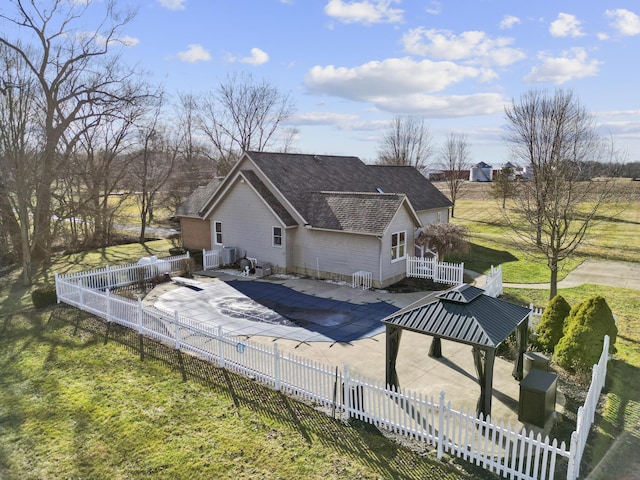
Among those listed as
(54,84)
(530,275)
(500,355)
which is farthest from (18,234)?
(530,275)

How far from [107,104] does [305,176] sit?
16.1 metres

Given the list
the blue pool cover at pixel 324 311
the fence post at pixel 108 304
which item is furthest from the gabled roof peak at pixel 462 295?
the fence post at pixel 108 304

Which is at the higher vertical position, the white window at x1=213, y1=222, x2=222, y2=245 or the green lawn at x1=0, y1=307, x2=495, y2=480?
the white window at x1=213, y1=222, x2=222, y2=245

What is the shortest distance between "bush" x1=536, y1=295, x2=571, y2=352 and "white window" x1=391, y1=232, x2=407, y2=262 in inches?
357

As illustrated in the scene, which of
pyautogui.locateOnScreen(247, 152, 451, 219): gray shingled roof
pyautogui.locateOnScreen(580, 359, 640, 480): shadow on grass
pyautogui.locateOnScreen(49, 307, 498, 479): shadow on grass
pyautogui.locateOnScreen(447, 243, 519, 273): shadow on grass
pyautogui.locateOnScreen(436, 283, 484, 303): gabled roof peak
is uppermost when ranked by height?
pyautogui.locateOnScreen(247, 152, 451, 219): gray shingled roof

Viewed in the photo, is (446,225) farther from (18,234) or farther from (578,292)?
(18,234)

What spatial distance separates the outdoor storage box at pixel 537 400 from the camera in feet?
28.6

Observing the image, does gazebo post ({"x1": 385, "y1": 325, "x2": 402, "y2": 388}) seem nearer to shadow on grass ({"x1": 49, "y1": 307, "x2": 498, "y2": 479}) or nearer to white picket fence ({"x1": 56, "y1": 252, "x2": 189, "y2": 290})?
shadow on grass ({"x1": 49, "y1": 307, "x2": 498, "y2": 479})

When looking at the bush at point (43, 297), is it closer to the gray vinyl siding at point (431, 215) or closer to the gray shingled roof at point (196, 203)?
the gray shingled roof at point (196, 203)

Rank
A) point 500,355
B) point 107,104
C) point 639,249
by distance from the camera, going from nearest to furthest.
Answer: point 500,355, point 107,104, point 639,249

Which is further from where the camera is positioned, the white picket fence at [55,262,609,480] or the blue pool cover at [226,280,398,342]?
the blue pool cover at [226,280,398,342]

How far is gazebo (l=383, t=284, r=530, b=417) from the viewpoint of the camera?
28.5ft

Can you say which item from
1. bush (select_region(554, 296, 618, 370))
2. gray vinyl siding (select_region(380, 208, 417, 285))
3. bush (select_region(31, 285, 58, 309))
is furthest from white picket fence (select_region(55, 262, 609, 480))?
gray vinyl siding (select_region(380, 208, 417, 285))

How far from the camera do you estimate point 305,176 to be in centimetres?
2647
